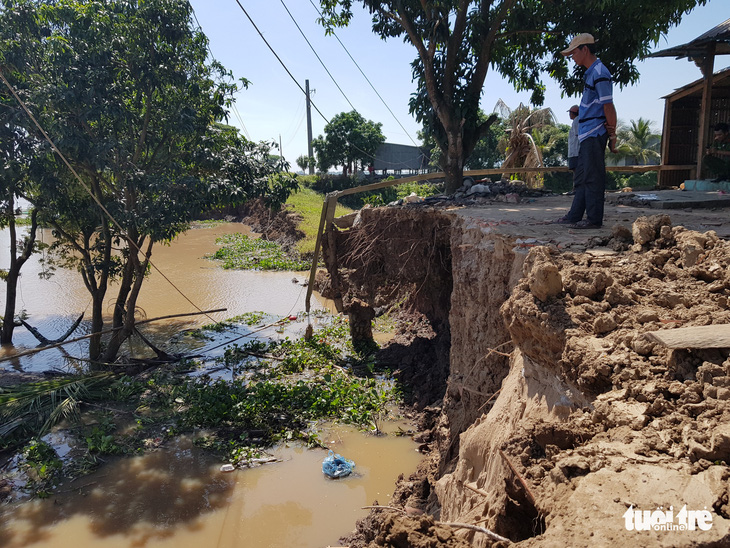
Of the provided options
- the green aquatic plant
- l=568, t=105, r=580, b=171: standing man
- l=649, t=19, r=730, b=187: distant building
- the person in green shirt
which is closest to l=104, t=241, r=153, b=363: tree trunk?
l=568, t=105, r=580, b=171: standing man

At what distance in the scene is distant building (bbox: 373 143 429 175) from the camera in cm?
3550

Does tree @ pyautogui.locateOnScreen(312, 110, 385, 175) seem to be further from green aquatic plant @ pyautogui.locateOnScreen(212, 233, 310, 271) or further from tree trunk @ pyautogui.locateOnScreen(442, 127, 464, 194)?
tree trunk @ pyautogui.locateOnScreen(442, 127, 464, 194)

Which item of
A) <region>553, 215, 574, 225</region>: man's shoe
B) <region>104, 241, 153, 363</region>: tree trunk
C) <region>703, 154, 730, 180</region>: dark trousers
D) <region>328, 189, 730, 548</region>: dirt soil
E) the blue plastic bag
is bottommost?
the blue plastic bag

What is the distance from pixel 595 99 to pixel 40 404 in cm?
727

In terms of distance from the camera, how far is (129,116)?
782 cm

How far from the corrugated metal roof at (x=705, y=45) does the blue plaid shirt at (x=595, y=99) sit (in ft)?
19.6

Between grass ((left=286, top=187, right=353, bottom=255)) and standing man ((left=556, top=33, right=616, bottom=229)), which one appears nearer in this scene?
standing man ((left=556, top=33, right=616, bottom=229))

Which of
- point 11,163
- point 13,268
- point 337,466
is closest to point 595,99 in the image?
point 337,466

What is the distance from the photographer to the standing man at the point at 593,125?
449 cm

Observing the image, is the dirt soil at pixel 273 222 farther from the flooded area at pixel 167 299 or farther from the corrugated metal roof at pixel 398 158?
the corrugated metal roof at pixel 398 158

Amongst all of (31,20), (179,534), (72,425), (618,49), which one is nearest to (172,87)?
(31,20)

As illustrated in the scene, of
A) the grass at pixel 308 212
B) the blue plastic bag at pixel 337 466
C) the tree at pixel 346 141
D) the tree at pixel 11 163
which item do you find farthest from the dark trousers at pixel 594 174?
the tree at pixel 346 141

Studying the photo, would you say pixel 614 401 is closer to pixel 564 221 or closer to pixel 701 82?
pixel 564 221

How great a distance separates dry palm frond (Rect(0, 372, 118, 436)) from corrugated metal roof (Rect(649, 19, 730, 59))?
1097cm
